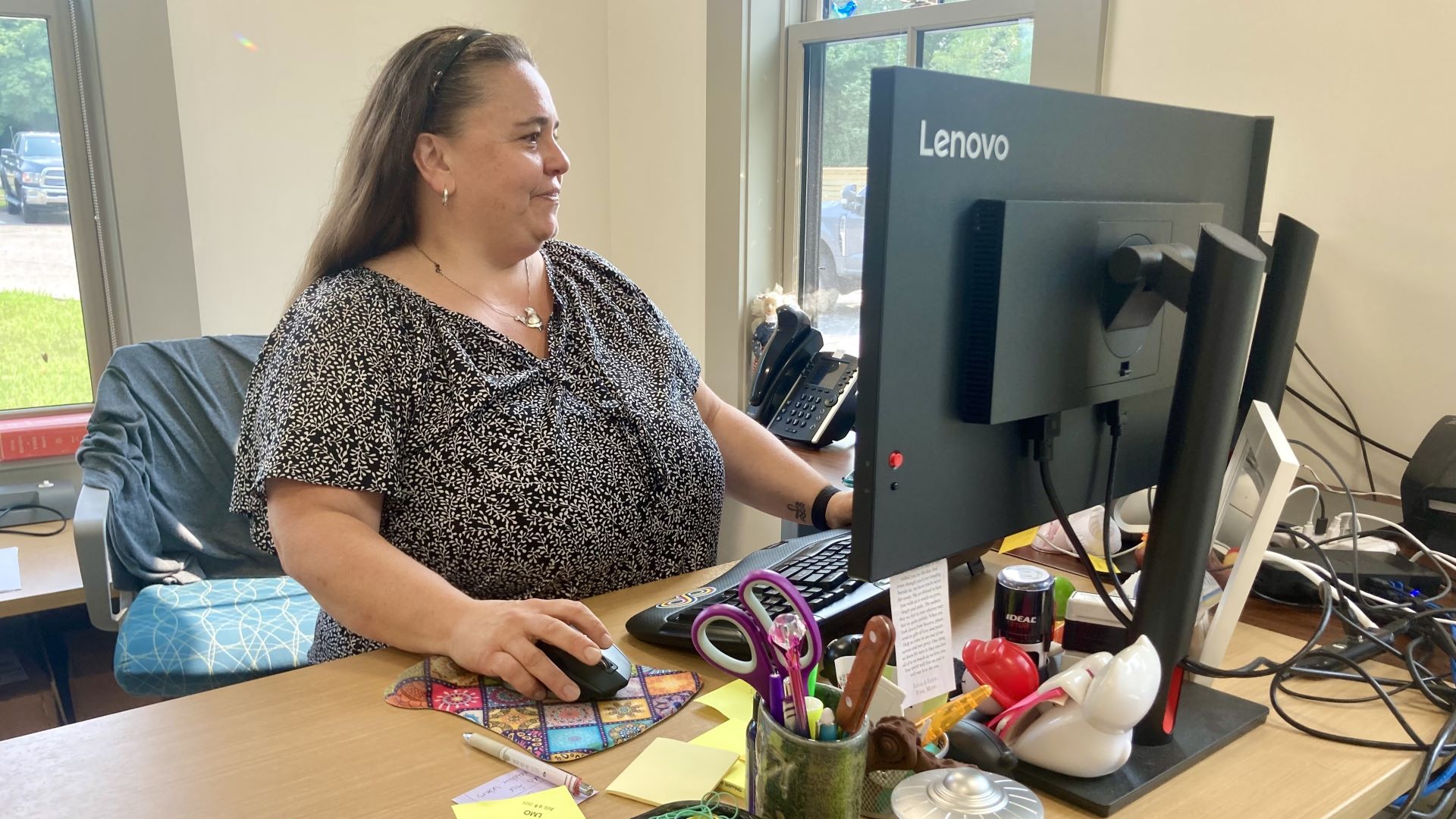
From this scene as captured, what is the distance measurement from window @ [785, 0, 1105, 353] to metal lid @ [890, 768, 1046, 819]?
1.62m

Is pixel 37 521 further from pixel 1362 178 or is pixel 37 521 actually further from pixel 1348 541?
pixel 1362 178

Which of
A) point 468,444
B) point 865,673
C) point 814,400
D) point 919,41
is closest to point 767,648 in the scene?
point 865,673

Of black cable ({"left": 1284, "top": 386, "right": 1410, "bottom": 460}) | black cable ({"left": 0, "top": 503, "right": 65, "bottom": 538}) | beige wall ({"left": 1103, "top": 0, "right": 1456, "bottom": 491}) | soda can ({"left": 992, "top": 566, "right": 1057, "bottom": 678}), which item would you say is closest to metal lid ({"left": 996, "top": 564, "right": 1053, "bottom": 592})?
soda can ({"left": 992, "top": 566, "right": 1057, "bottom": 678})

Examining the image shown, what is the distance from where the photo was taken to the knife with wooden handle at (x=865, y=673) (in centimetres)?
60

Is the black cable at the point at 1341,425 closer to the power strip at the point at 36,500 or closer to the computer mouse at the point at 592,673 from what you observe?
the computer mouse at the point at 592,673

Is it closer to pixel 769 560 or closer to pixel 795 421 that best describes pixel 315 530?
pixel 769 560

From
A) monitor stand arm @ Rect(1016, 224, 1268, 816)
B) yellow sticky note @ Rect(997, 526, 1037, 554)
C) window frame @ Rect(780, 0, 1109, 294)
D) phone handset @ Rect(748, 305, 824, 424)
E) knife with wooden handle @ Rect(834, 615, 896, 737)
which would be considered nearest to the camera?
knife with wooden handle @ Rect(834, 615, 896, 737)

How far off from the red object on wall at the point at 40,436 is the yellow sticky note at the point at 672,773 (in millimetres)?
1906

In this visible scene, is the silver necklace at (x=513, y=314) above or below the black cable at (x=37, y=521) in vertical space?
above

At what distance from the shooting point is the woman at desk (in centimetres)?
110

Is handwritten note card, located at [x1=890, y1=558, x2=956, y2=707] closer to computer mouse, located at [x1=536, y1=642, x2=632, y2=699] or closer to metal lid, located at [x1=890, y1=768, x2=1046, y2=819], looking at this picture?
metal lid, located at [x1=890, y1=768, x2=1046, y2=819]

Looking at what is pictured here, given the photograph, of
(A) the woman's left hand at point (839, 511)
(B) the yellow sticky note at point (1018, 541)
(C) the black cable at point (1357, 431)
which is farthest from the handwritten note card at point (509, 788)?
(C) the black cable at point (1357, 431)

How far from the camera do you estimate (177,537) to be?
1799mm

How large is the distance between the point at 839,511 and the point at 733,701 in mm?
474
